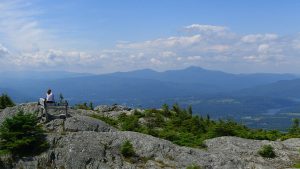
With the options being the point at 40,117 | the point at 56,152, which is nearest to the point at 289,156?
the point at 56,152

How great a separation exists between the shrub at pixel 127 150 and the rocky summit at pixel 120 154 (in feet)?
1.03

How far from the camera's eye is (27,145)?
3028cm

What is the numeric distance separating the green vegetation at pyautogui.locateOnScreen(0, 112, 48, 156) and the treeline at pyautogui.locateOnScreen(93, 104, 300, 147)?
A: 11343 millimetres

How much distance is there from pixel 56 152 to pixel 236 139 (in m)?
17.8

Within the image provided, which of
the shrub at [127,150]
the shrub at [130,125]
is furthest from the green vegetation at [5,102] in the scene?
the shrub at [127,150]

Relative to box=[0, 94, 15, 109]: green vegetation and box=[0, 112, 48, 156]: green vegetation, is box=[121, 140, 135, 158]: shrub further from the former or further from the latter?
box=[0, 94, 15, 109]: green vegetation

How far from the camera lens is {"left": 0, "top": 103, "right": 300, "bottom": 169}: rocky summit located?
2955 cm

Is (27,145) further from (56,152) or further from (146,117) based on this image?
(146,117)

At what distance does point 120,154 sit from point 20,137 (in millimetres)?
7458

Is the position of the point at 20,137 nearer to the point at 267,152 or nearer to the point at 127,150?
the point at 127,150

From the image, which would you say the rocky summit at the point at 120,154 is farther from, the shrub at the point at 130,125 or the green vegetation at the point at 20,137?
the shrub at the point at 130,125

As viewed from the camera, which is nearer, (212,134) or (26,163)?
(26,163)

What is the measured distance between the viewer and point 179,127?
158ft

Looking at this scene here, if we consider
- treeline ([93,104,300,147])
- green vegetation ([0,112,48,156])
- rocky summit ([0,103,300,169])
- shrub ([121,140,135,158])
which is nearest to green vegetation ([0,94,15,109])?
treeline ([93,104,300,147])
